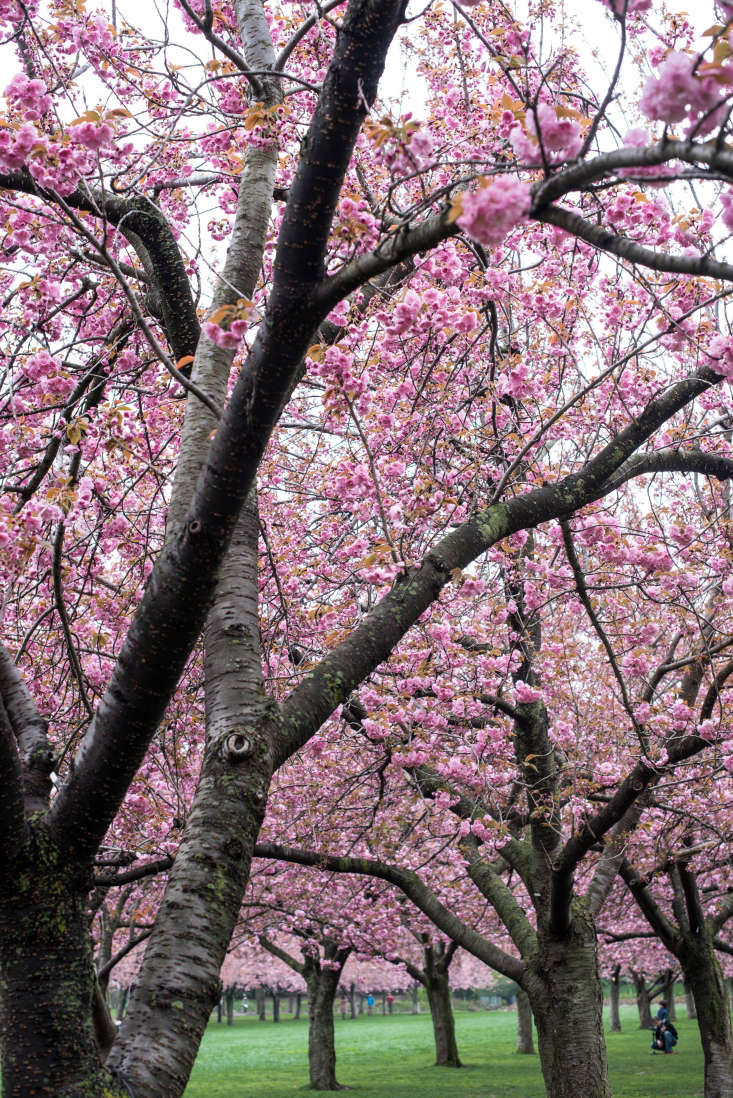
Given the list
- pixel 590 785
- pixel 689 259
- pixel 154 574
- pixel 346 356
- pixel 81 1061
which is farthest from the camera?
pixel 590 785

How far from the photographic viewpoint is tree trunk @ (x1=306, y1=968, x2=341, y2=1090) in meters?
17.0

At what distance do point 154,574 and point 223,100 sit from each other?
3.78 m

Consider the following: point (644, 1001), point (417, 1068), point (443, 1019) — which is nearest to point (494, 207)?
point (443, 1019)

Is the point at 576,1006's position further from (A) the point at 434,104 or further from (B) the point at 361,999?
(B) the point at 361,999

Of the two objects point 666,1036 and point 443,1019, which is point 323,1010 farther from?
point 666,1036

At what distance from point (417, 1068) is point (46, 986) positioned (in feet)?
72.5

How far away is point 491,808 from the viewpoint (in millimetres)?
8344

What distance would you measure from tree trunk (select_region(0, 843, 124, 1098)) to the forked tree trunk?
19437 millimetres

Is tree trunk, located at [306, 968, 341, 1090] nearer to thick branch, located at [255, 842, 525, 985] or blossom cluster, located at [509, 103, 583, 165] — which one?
thick branch, located at [255, 842, 525, 985]

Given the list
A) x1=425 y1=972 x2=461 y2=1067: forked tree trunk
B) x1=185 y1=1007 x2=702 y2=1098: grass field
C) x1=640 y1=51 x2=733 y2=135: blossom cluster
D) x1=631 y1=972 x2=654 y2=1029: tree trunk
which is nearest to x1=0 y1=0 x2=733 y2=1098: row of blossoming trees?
x1=640 y1=51 x2=733 y2=135: blossom cluster

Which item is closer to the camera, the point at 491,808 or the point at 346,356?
the point at 346,356

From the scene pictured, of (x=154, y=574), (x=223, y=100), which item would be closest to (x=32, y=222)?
(x=223, y=100)

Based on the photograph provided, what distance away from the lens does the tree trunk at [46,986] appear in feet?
8.09

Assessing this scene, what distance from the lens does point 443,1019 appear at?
69.2 ft
